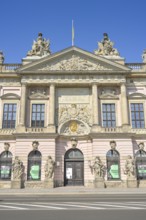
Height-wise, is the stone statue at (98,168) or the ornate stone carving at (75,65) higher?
the ornate stone carving at (75,65)

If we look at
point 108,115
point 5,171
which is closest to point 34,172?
point 5,171

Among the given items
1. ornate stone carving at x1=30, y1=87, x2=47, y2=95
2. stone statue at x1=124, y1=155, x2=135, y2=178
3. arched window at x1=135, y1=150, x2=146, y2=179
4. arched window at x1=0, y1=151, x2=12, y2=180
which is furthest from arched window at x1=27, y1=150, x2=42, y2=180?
arched window at x1=135, y1=150, x2=146, y2=179

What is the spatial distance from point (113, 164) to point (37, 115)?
38.0ft

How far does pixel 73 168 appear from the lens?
1203 inches

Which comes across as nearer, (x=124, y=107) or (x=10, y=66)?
(x=124, y=107)

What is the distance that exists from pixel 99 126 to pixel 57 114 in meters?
5.83

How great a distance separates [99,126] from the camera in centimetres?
3041

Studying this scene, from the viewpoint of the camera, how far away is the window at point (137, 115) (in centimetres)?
3188

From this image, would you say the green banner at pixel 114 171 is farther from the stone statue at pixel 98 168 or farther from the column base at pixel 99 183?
the column base at pixel 99 183

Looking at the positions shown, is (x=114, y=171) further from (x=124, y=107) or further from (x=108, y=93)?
(x=108, y=93)

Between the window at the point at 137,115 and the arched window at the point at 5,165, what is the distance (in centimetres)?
1651

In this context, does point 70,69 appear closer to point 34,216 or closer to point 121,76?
point 121,76

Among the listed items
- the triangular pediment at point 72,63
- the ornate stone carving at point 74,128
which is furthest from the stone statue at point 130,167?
the triangular pediment at point 72,63

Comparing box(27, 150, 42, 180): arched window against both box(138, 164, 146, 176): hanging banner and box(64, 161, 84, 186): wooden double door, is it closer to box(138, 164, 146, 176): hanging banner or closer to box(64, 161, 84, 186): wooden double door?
box(64, 161, 84, 186): wooden double door
